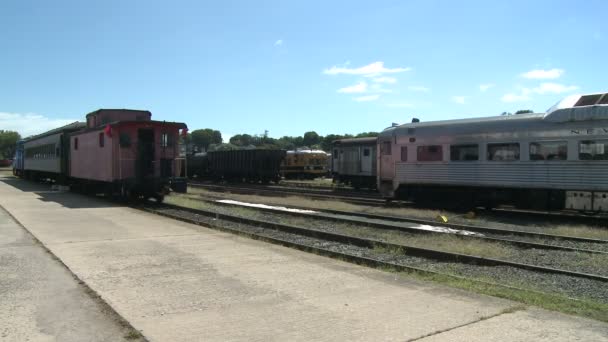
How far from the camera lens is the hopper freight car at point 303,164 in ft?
133

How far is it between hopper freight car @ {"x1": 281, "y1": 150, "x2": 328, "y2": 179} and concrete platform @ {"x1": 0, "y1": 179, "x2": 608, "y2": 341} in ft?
101

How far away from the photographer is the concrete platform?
15.4 feet

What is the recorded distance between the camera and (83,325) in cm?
493

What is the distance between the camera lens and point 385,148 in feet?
63.4

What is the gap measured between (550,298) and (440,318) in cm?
183

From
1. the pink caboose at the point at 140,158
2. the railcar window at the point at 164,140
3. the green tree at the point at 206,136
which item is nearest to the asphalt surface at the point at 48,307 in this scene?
the pink caboose at the point at 140,158

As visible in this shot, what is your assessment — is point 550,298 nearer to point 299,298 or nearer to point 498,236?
point 299,298

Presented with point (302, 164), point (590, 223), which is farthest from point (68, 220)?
point (302, 164)

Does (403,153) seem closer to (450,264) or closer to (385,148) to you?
(385,148)

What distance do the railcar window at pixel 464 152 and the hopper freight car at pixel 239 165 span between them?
794 inches

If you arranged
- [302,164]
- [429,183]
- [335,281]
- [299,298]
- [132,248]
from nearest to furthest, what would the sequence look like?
[299,298], [335,281], [132,248], [429,183], [302,164]

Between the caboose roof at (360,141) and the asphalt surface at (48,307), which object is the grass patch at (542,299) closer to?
the asphalt surface at (48,307)

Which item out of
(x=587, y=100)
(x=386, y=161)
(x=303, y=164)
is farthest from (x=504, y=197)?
(x=303, y=164)

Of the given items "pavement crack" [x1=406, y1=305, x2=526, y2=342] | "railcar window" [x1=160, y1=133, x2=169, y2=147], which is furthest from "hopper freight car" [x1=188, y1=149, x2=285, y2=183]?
"pavement crack" [x1=406, y1=305, x2=526, y2=342]
